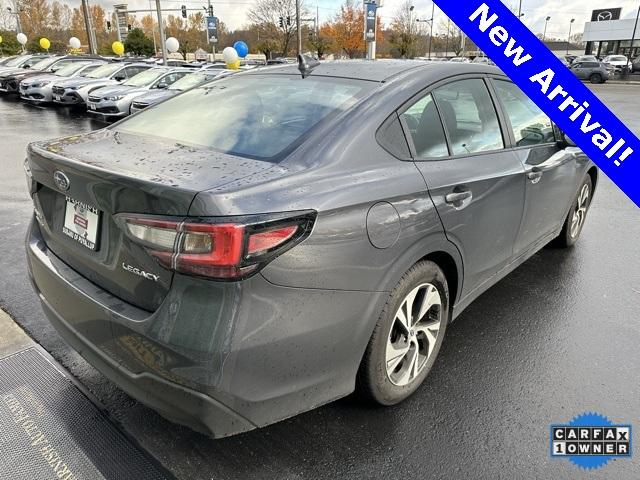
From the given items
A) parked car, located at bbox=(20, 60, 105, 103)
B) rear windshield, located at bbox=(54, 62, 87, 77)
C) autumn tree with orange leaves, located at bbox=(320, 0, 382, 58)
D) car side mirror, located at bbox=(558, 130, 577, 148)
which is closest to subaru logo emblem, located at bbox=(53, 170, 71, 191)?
car side mirror, located at bbox=(558, 130, 577, 148)

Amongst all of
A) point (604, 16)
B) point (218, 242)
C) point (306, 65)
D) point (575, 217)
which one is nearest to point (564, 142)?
point (575, 217)

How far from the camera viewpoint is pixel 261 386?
1.82 m

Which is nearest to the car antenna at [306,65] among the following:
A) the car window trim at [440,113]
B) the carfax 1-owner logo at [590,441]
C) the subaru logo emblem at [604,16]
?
the car window trim at [440,113]

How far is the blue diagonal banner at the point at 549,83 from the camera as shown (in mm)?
2373

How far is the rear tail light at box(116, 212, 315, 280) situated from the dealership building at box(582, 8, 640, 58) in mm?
69287

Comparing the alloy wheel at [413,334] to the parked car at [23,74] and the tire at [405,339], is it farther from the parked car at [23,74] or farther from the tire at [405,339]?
the parked car at [23,74]

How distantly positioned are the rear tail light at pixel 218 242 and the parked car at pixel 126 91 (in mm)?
12375

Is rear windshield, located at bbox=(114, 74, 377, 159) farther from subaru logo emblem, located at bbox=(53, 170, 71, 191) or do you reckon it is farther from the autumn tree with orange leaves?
the autumn tree with orange leaves

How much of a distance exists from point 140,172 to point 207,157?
0.29 m

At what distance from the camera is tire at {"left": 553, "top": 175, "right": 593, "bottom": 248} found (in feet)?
14.5

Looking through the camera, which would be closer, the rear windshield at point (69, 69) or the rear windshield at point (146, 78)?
the rear windshield at point (146, 78)

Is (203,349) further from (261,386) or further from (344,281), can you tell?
(344,281)

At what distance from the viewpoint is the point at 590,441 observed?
2373 millimetres

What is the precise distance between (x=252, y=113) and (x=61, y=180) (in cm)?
93
